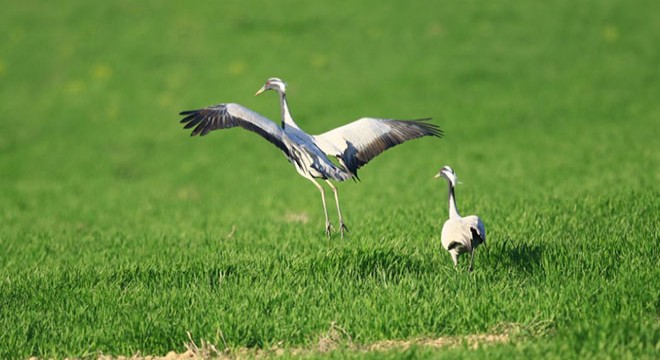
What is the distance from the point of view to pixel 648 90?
24.4 m

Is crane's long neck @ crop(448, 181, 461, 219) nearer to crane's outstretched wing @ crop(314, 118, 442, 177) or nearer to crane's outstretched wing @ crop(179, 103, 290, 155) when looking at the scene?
crane's outstretched wing @ crop(314, 118, 442, 177)

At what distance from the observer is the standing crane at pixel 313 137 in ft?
24.6

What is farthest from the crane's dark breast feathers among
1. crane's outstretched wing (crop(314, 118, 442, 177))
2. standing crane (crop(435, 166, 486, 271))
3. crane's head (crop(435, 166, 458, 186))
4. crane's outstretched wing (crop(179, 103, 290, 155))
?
crane's outstretched wing (crop(179, 103, 290, 155))

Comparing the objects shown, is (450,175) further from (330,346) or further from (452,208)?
(330,346)

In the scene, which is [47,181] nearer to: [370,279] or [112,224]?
[112,224]

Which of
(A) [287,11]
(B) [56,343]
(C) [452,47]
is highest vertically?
(A) [287,11]

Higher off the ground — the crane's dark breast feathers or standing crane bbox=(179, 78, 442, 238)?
standing crane bbox=(179, 78, 442, 238)

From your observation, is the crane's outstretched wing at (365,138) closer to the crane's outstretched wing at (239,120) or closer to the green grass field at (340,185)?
the crane's outstretched wing at (239,120)

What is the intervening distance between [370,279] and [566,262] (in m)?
1.90

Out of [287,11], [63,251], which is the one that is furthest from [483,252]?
[287,11]

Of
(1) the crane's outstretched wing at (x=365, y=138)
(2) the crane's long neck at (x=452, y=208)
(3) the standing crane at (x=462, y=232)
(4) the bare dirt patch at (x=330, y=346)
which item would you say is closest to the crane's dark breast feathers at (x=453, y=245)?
(3) the standing crane at (x=462, y=232)

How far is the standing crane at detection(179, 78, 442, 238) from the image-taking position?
750cm

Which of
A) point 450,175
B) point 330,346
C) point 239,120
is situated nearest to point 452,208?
point 450,175

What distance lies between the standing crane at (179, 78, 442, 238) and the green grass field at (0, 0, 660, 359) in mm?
999
